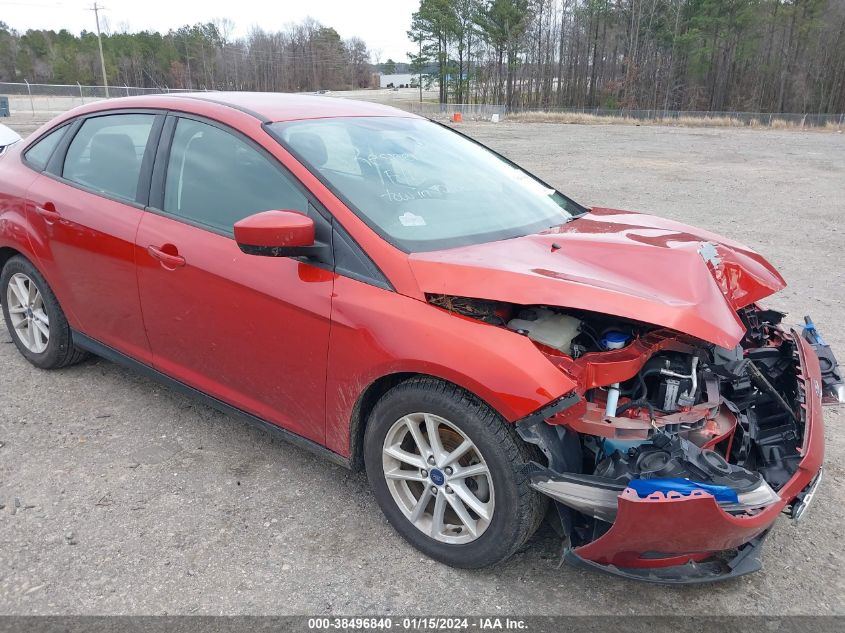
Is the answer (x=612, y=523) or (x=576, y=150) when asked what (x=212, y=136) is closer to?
(x=612, y=523)

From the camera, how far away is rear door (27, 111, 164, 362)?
3209mm

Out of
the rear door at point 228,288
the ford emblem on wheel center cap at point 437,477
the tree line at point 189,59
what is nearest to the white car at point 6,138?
the rear door at point 228,288

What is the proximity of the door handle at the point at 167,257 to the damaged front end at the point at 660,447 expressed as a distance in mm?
1363

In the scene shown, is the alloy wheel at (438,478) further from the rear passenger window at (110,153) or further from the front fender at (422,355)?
the rear passenger window at (110,153)

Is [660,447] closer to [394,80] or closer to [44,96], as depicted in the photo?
[44,96]

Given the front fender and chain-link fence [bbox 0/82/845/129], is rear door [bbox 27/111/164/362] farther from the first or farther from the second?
chain-link fence [bbox 0/82/845/129]

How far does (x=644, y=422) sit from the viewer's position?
214cm

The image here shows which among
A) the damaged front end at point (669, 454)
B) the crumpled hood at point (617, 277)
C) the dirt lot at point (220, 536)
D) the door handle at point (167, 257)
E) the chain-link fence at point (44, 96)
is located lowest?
the dirt lot at point (220, 536)

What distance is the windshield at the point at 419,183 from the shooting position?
8.60 feet

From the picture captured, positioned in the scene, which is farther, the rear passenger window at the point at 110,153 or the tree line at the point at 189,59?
the tree line at the point at 189,59

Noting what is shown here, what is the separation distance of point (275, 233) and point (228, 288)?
54 cm

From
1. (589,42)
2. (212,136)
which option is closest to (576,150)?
(212,136)

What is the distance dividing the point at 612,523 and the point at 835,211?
1027 centimetres

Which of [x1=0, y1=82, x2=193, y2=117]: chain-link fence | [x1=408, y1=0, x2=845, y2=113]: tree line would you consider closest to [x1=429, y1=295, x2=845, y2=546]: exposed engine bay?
[x1=0, y1=82, x2=193, y2=117]: chain-link fence
